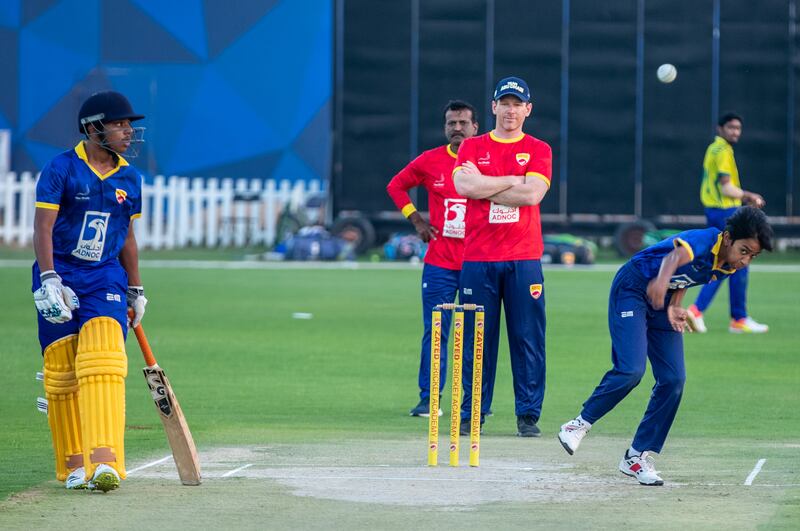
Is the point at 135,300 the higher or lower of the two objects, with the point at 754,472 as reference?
higher

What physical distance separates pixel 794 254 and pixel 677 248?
26.6m

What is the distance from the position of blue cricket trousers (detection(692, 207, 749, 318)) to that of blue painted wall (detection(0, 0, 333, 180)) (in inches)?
843

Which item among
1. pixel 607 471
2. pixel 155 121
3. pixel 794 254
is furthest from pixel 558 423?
pixel 155 121

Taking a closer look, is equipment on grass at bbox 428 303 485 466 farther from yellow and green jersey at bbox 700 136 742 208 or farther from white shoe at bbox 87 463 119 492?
yellow and green jersey at bbox 700 136 742 208

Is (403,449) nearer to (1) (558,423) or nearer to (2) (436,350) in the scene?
(2) (436,350)

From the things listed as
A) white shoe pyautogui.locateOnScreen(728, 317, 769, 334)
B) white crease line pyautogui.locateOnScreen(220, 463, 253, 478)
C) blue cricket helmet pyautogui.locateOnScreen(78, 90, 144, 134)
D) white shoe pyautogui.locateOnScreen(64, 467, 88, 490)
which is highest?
blue cricket helmet pyautogui.locateOnScreen(78, 90, 144, 134)

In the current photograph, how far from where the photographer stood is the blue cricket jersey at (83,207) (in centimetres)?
770

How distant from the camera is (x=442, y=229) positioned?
10914 mm

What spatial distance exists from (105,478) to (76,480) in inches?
14.0

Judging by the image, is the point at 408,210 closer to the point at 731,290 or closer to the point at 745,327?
the point at 731,290

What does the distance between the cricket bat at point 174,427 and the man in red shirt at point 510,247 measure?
8.39ft

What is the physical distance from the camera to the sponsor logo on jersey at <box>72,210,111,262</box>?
7.74 meters

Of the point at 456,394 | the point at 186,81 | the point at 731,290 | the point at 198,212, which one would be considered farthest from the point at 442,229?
the point at 186,81

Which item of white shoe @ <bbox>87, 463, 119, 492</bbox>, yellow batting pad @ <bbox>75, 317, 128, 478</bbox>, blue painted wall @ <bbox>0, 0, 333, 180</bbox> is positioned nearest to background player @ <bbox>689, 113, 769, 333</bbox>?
yellow batting pad @ <bbox>75, 317, 128, 478</bbox>
